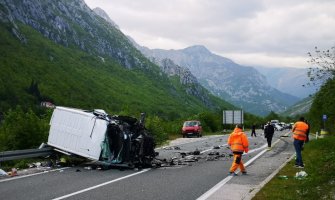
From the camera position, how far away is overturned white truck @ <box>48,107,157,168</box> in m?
14.9

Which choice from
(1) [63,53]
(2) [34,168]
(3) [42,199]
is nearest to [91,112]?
(2) [34,168]

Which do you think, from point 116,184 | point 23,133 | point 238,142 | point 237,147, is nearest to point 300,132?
point 238,142

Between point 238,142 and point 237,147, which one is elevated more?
point 238,142

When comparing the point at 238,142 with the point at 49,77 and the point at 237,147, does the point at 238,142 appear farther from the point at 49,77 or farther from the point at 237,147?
the point at 49,77

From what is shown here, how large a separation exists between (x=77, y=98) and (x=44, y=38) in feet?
196

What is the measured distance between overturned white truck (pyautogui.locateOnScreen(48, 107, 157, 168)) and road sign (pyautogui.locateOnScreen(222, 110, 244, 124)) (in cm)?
6540

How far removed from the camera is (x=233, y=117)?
3167 inches

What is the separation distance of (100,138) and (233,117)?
6725 cm

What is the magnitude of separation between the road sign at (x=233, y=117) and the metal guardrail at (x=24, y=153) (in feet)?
218

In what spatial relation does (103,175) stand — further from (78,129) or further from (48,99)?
(48,99)

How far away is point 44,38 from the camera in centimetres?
19262

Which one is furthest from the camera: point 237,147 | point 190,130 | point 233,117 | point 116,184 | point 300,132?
point 233,117

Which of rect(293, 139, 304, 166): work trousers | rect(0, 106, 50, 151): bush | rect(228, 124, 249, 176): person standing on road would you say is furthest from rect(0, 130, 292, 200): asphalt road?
rect(0, 106, 50, 151): bush

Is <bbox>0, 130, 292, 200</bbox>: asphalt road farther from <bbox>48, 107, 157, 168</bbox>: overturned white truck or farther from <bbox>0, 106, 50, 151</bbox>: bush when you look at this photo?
<bbox>0, 106, 50, 151</bbox>: bush
